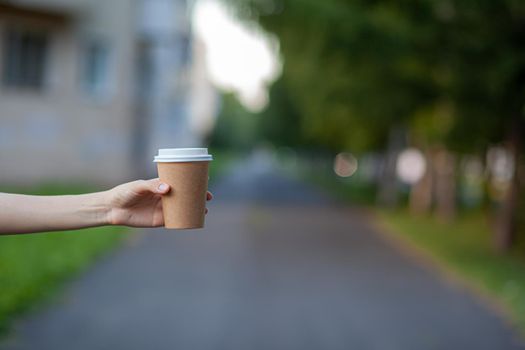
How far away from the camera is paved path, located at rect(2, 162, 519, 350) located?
6703mm

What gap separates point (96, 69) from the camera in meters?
24.4

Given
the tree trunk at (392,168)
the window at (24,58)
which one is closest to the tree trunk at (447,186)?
the tree trunk at (392,168)

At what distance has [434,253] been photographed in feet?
44.5

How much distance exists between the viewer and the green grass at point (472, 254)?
9.41 meters

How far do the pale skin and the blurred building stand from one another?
68.4 feet

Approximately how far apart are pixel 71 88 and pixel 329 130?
41.3ft

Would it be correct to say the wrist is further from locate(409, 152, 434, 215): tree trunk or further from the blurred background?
locate(409, 152, 434, 215): tree trunk

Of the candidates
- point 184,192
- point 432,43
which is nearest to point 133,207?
point 184,192

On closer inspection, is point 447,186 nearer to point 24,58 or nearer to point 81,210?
point 24,58

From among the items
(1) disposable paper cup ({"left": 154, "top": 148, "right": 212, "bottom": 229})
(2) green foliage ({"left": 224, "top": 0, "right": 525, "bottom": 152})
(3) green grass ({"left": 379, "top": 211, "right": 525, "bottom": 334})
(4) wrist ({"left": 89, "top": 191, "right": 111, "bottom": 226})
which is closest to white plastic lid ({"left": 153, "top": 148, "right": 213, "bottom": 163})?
(1) disposable paper cup ({"left": 154, "top": 148, "right": 212, "bottom": 229})

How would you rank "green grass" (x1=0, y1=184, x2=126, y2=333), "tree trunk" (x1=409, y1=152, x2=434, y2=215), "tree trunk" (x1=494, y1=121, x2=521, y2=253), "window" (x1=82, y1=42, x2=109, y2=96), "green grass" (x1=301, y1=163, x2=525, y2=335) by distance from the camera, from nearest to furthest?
"green grass" (x1=0, y1=184, x2=126, y2=333) < "green grass" (x1=301, y1=163, x2=525, y2=335) < "tree trunk" (x1=494, y1=121, x2=521, y2=253) < "tree trunk" (x1=409, y1=152, x2=434, y2=215) < "window" (x1=82, y1=42, x2=109, y2=96)

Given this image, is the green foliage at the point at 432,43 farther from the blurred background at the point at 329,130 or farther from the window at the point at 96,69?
the window at the point at 96,69

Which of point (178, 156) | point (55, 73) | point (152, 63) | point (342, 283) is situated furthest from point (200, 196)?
point (152, 63)

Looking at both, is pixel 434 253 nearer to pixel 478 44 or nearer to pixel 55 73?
A: pixel 478 44
